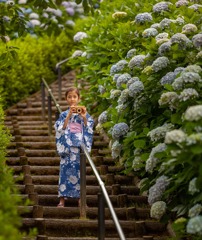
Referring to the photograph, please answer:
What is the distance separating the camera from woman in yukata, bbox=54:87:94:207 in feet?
29.5

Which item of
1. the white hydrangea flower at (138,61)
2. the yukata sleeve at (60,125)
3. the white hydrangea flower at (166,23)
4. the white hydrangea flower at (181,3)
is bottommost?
the yukata sleeve at (60,125)

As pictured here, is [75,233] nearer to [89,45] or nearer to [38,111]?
[89,45]

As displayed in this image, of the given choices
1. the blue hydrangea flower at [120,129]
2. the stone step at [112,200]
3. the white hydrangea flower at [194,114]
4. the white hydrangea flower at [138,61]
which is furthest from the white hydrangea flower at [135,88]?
the white hydrangea flower at [194,114]

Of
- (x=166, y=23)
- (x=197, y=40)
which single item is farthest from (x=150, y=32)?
(x=197, y=40)

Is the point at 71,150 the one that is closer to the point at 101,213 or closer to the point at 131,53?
the point at 131,53

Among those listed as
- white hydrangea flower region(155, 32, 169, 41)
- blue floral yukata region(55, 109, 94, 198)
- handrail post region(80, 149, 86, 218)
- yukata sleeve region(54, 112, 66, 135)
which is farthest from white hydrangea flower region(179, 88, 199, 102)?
yukata sleeve region(54, 112, 66, 135)

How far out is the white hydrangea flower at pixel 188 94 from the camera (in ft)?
22.6

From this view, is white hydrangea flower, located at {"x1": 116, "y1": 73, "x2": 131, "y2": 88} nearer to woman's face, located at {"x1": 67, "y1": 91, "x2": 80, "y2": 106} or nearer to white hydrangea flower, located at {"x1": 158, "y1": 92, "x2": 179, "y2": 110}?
woman's face, located at {"x1": 67, "y1": 91, "x2": 80, "y2": 106}

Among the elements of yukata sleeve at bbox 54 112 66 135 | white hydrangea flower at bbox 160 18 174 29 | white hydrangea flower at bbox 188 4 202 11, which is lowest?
yukata sleeve at bbox 54 112 66 135

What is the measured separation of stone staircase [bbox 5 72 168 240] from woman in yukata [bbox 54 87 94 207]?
0.73 feet

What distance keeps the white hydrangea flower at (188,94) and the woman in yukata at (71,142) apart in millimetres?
2146

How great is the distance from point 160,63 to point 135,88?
49 cm

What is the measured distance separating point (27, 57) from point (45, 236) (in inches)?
325

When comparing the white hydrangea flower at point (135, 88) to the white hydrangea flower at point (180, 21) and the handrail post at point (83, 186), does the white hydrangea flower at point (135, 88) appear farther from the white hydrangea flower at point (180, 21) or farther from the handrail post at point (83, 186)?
the white hydrangea flower at point (180, 21)
